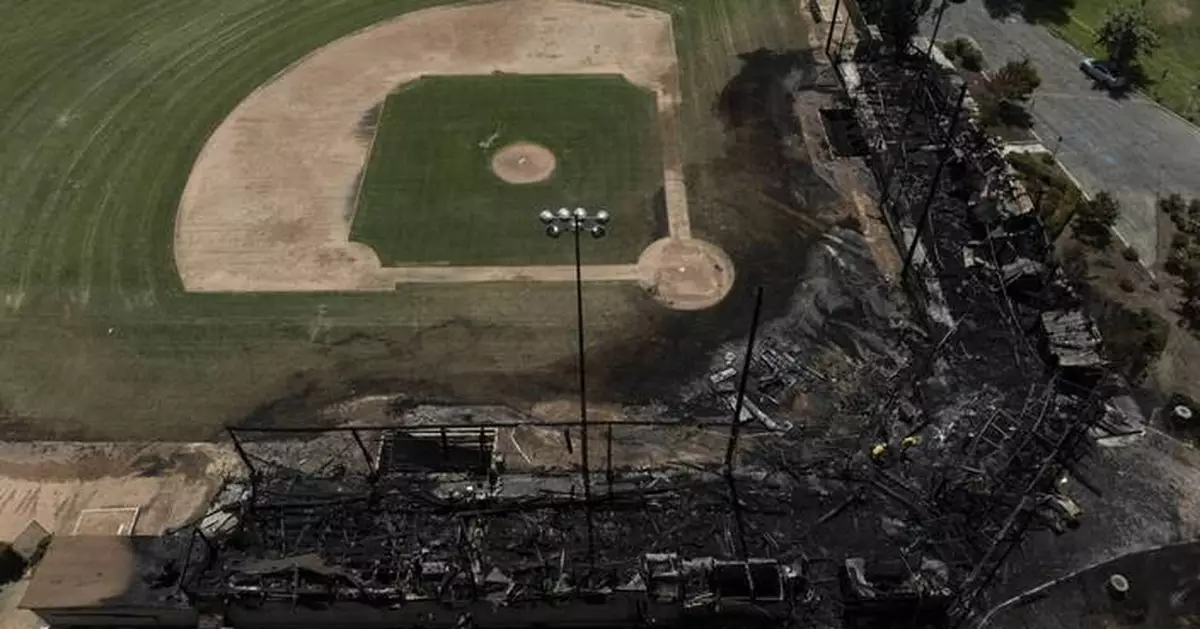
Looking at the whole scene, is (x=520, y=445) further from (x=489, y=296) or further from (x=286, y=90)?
(x=286, y=90)

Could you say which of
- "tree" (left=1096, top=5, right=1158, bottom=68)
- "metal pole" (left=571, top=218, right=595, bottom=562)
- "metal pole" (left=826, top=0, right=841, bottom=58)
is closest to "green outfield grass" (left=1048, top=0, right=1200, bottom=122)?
"tree" (left=1096, top=5, right=1158, bottom=68)

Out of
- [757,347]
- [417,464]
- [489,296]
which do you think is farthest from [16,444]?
[757,347]

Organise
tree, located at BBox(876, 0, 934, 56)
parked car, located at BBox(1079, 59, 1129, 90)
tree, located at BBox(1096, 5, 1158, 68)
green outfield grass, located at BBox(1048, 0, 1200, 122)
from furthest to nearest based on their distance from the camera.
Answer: tree, located at BBox(876, 0, 934, 56) < parked car, located at BBox(1079, 59, 1129, 90) < green outfield grass, located at BBox(1048, 0, 1200, 122) < tree, located at BBox(1096, 5, 1158, 68)

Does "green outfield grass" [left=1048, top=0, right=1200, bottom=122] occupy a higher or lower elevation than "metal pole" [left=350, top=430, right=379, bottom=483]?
higher

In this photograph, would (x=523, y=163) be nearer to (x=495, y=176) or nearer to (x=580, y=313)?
(x=495, y=176)

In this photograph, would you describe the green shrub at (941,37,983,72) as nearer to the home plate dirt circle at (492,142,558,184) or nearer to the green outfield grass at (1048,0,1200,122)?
the green outfield grass at (1048,0,1200,122)

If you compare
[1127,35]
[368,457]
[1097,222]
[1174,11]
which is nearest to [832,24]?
[1127,35]
